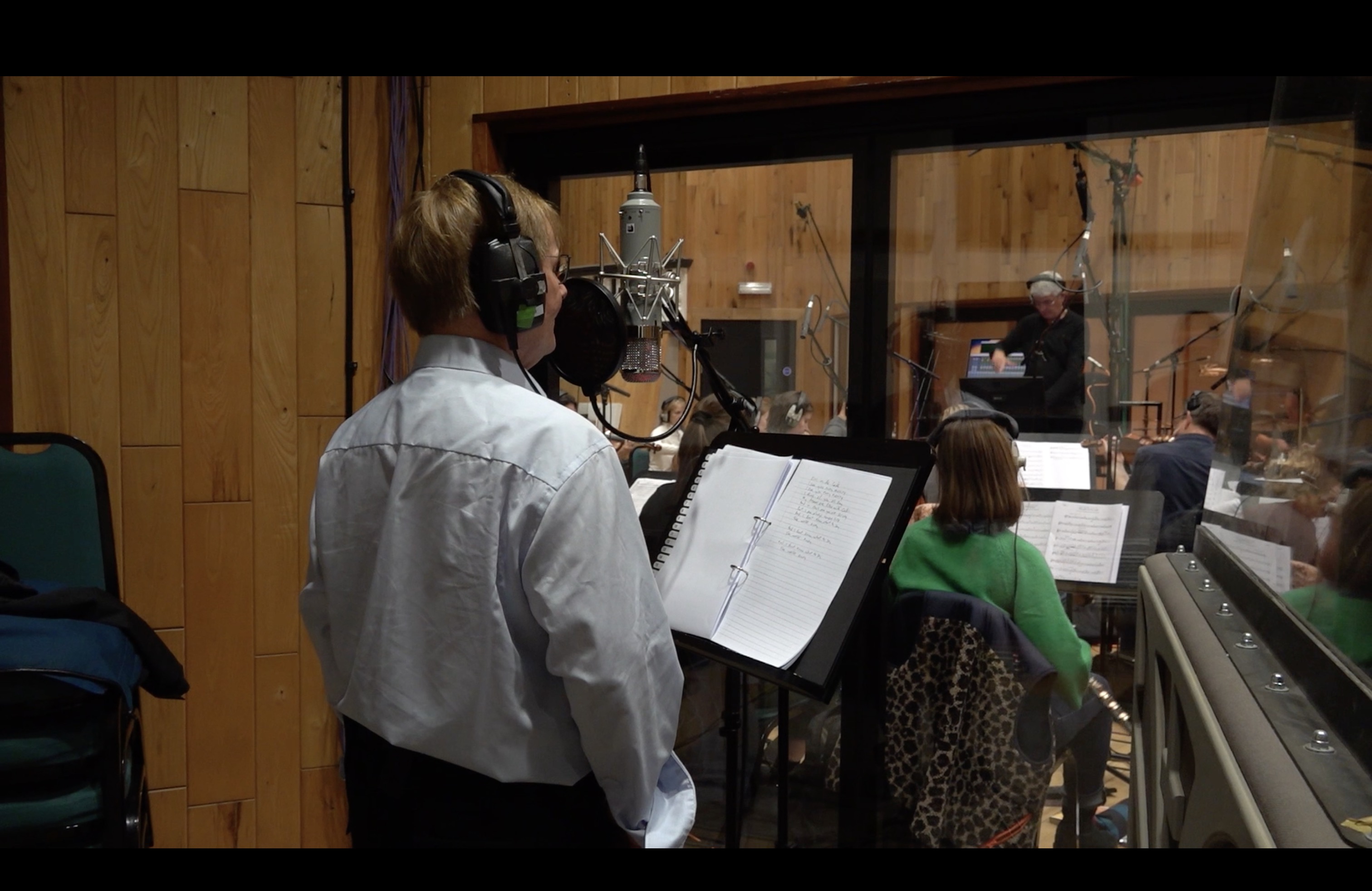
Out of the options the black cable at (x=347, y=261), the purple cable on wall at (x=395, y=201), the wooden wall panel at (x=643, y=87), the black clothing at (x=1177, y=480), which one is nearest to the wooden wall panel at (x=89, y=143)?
the black cable at (x=347, y=261)

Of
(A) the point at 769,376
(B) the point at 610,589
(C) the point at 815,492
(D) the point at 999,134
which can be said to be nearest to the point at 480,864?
(B) the point at 610,589

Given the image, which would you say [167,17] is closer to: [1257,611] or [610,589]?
[610,589]

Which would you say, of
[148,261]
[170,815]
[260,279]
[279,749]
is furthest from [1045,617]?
[148,261]

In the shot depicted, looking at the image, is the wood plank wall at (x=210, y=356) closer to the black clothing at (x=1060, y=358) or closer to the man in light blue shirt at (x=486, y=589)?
the man in light blue shirt at (x=486, y=589)

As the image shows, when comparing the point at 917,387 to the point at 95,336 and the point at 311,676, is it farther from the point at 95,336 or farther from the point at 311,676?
the point at 95,336

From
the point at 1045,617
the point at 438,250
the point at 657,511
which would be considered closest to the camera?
the point at 438,250

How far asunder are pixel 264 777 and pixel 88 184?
1626 mm

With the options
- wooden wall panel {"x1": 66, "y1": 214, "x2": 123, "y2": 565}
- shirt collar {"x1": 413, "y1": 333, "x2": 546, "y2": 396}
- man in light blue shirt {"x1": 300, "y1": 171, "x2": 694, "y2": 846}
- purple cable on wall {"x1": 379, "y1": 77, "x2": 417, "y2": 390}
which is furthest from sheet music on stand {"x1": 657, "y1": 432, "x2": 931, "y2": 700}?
wooden wall panel {"x1": 66, "y1": 214, "x2": 123, "y2": 565}

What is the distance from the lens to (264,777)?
8.70 feet

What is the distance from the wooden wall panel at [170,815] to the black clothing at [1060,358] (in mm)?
2474

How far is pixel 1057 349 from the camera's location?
2434 mm

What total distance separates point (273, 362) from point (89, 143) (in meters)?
0.70

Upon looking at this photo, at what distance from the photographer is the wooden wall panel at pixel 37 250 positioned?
2.43 meters

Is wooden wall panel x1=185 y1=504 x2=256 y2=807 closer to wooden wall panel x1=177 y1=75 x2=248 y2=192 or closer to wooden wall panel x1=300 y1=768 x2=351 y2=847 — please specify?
wooden wall panel x1=300 y1=768 x2=351 y2=847
